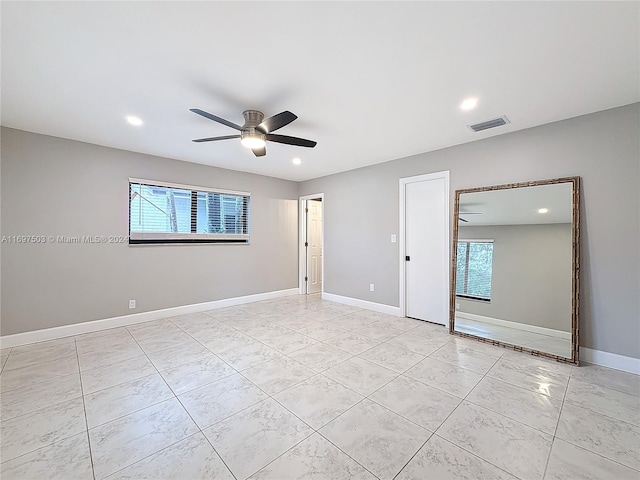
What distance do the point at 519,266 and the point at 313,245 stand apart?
13.3 feet

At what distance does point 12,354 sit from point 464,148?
20.0ft

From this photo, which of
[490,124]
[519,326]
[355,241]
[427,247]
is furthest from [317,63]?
[519,326]

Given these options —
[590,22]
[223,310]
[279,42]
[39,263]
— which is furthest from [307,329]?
[590,22]

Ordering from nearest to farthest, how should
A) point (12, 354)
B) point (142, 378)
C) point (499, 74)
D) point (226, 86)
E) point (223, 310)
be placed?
point (499, 74)
point (226, 86)
point (142, 378)
point (12, 354)
point (223, 310)

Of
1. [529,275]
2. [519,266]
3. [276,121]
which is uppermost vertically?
[276,121]

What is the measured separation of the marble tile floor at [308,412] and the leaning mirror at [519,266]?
31 centimetres

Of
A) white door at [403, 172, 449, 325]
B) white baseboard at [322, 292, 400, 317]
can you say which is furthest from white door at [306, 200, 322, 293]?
white door at [403, 172, 449, 325]

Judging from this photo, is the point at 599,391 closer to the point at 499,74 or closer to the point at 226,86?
the point at 499,74

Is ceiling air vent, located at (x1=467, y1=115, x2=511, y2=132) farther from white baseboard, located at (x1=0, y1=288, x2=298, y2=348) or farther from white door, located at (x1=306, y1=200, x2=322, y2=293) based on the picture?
white baseboard, located at (x1=0, y1=288, x2=298, y2=348)

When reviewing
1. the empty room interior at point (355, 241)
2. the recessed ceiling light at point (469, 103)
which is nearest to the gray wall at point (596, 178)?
the empty room interior at point (355, 241)

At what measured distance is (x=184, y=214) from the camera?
177 inches

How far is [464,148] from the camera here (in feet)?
11.9

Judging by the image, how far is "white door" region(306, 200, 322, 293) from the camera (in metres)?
6.21

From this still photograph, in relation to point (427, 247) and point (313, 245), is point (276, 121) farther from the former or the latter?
point (313, 245)
